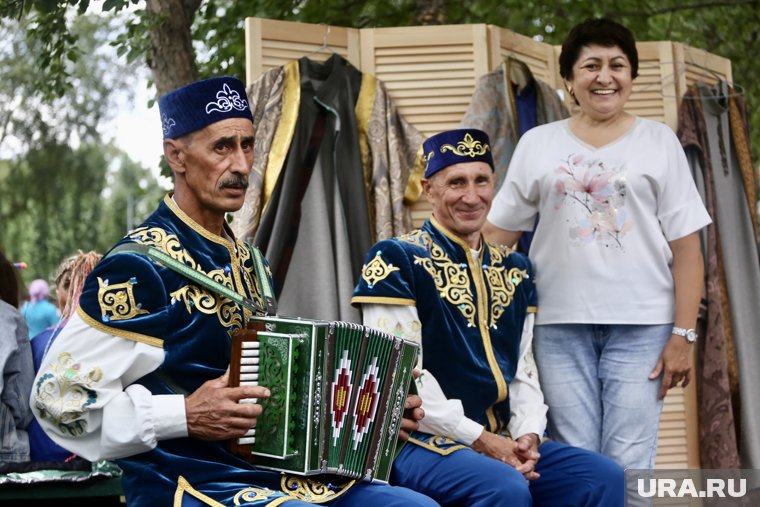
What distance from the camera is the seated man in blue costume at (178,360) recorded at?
8.77 ft

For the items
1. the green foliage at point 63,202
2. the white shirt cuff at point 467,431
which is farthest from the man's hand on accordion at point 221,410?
the green foliage at point 63,202

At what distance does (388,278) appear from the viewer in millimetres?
3592

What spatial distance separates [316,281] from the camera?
185 inches

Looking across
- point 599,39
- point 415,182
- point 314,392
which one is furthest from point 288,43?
point 314,392

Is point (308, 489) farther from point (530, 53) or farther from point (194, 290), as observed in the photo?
point (530, 53)

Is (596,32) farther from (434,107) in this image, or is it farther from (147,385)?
(147,385)

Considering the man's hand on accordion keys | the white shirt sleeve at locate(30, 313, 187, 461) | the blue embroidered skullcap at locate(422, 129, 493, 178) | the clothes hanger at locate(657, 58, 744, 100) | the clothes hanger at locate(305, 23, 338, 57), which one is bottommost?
the man's hand on accordion keys

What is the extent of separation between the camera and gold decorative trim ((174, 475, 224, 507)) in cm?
270

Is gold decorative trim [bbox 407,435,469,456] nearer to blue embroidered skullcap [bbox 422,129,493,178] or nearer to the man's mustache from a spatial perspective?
blue embroidered skullcap [bbox 422,129,493,178]

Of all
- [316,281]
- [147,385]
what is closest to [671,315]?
[316,281]

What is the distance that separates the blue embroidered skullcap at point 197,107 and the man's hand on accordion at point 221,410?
69 centimetres

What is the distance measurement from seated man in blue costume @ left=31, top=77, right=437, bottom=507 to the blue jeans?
3.49ft

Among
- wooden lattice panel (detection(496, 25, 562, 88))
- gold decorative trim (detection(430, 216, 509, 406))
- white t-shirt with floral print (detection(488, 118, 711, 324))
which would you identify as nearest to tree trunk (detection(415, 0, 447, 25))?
wooden lattice panel (detection(496, 25, 562, 88))

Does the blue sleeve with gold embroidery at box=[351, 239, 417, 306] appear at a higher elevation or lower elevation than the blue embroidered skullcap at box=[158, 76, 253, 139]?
lower
